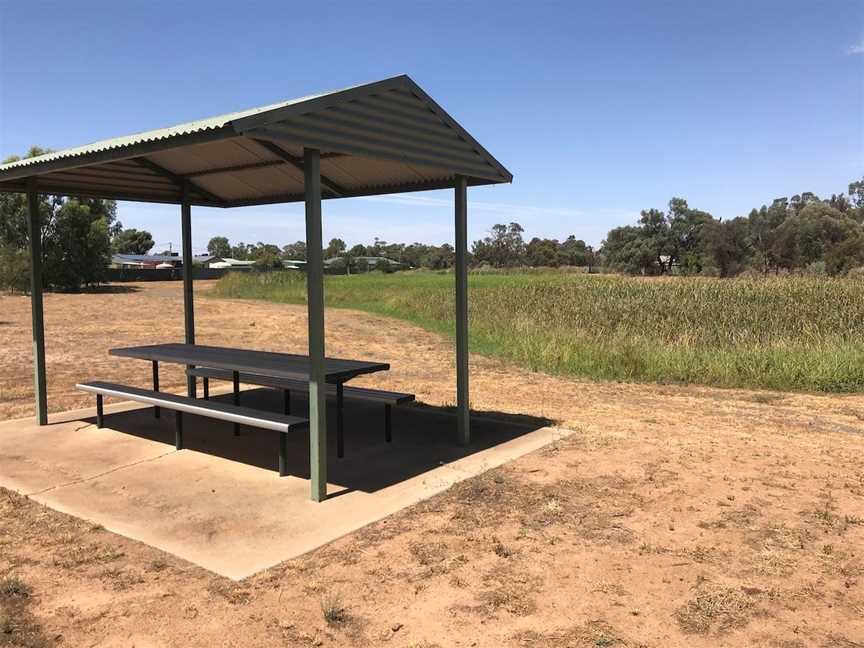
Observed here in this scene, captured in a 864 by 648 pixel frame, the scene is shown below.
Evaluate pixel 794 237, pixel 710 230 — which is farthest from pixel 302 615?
pixel 710 230

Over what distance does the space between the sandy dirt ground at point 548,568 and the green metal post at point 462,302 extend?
71 cm

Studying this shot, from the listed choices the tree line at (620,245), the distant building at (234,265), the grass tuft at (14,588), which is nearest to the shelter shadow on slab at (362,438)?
the grass tuft at (14,588)

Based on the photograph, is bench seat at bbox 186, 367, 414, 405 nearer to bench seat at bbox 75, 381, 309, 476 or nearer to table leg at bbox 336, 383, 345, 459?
table leg at bbox 336, 383, 345, 459

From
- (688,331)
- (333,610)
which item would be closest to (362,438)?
(333,610)

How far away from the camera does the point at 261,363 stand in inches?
228

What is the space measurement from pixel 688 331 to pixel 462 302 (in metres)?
8.34

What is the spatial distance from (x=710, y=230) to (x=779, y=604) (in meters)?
73.0

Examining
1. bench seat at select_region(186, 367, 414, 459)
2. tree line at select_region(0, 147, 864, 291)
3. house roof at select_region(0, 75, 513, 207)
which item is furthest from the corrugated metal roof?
tree line at select_region(0, 147, 864, 291)

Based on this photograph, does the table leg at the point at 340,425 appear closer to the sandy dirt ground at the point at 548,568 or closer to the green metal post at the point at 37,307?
the sandy dirt ground at the point at 548,568

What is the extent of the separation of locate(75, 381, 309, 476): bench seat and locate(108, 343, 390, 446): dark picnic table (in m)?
0.33

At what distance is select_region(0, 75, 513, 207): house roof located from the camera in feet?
13.6

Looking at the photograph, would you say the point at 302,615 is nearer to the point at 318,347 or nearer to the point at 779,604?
the point at 318,347

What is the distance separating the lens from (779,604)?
3045 mm

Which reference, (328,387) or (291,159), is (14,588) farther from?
(291,159)
